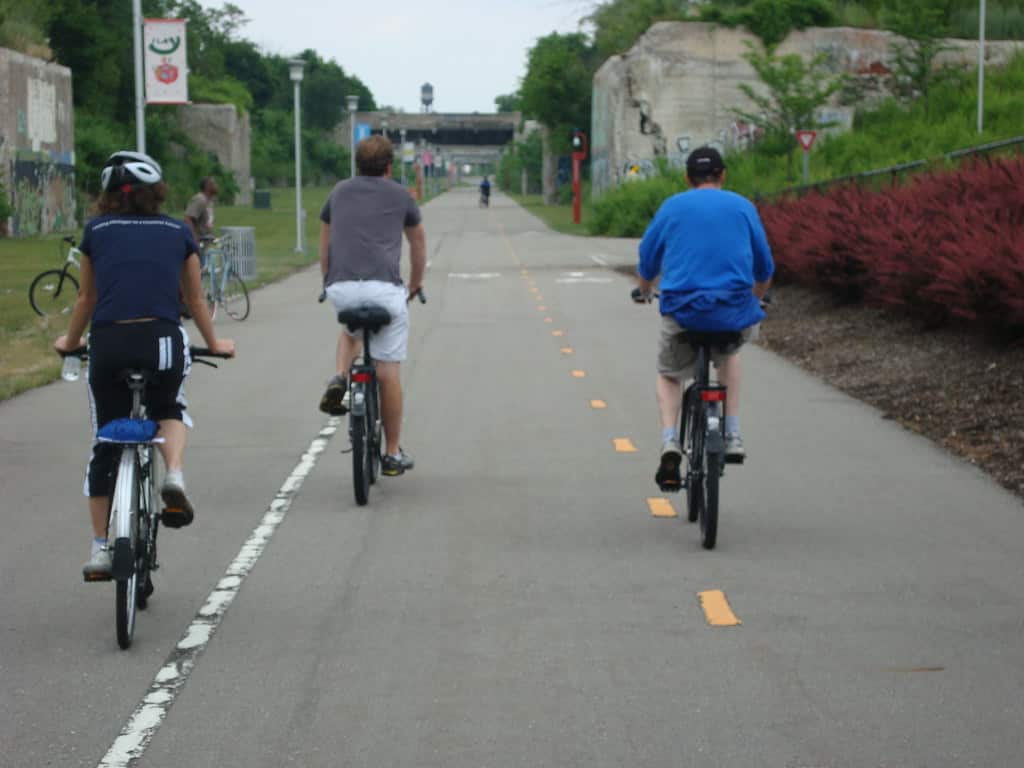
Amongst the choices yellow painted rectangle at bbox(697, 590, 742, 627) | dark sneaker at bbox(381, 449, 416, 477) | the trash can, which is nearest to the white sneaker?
yellow painted rectangle at bbox(697, 590, 742, 627)

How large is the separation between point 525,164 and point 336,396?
120017 millimetres

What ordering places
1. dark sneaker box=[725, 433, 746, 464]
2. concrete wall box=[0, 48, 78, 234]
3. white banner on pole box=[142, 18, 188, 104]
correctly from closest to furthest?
1. dark sneaker box=[725, 433, 746, 464]
2. white banner on pole box=[142, 18, 188, 104]
3. concrete wall box=[0, 48, 78, 234]

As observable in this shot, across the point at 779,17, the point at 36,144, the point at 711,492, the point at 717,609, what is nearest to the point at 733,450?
the point at 711,492

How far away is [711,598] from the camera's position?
6723 mm

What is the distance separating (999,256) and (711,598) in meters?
7.46

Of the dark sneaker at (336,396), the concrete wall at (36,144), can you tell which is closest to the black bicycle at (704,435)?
the dark sneaker at (336,396)

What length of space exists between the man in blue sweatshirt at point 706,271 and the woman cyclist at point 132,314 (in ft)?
8.43

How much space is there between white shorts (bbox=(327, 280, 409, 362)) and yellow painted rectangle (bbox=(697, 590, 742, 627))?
2.79m

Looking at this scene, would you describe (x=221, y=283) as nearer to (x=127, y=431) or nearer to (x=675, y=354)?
(x=675, y=354)

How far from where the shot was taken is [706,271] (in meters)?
7.88

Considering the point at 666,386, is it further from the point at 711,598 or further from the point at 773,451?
the point at 773,451

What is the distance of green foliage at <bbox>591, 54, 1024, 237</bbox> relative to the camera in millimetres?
41812

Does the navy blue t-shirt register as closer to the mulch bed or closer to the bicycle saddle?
the bicycle saddle

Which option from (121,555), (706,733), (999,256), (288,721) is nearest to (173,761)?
(288,721)
